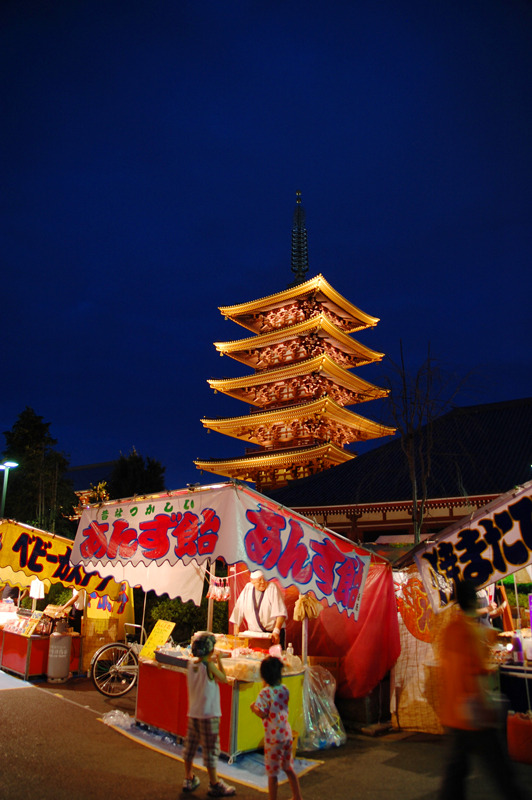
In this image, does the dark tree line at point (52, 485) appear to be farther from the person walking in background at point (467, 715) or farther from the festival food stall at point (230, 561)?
the person walking in background at point (467, 715)

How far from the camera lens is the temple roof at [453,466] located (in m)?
17.2

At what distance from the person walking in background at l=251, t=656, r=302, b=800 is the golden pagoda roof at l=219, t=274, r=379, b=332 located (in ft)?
75.6

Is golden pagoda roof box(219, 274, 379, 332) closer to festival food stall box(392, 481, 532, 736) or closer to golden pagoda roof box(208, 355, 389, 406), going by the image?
golden pagoda roof box(208, 355, 389, 406)

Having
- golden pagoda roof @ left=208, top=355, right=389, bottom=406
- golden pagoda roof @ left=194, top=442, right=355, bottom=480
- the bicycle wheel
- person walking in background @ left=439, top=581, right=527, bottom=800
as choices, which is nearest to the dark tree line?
golden pagoda roof @ left=194, top=442, right=355, bottom=480

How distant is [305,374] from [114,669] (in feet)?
65.7

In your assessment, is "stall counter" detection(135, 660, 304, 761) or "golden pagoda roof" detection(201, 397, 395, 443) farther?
"golden pagoda roof" detection(201, 397, 395, 443)

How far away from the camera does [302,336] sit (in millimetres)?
28250

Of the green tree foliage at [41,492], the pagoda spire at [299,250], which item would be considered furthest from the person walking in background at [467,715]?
the pagoda spire at [299,250]

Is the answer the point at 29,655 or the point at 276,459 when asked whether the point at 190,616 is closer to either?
the point at 29,655

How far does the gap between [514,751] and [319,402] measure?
19212 mm

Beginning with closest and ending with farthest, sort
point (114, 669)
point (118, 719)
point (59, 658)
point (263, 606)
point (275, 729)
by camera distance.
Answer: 1. point (275, 729)
2. point (118, 719)
3. point (263, 606)
4. point (114, 669)
5. point (59, 658)

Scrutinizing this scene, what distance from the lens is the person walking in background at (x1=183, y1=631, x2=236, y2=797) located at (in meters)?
4.90

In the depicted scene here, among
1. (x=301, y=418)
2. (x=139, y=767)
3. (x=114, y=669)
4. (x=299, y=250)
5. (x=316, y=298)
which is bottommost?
(x=139, y=767)

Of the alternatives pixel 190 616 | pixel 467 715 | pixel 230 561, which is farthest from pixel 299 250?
pixel 467 715
